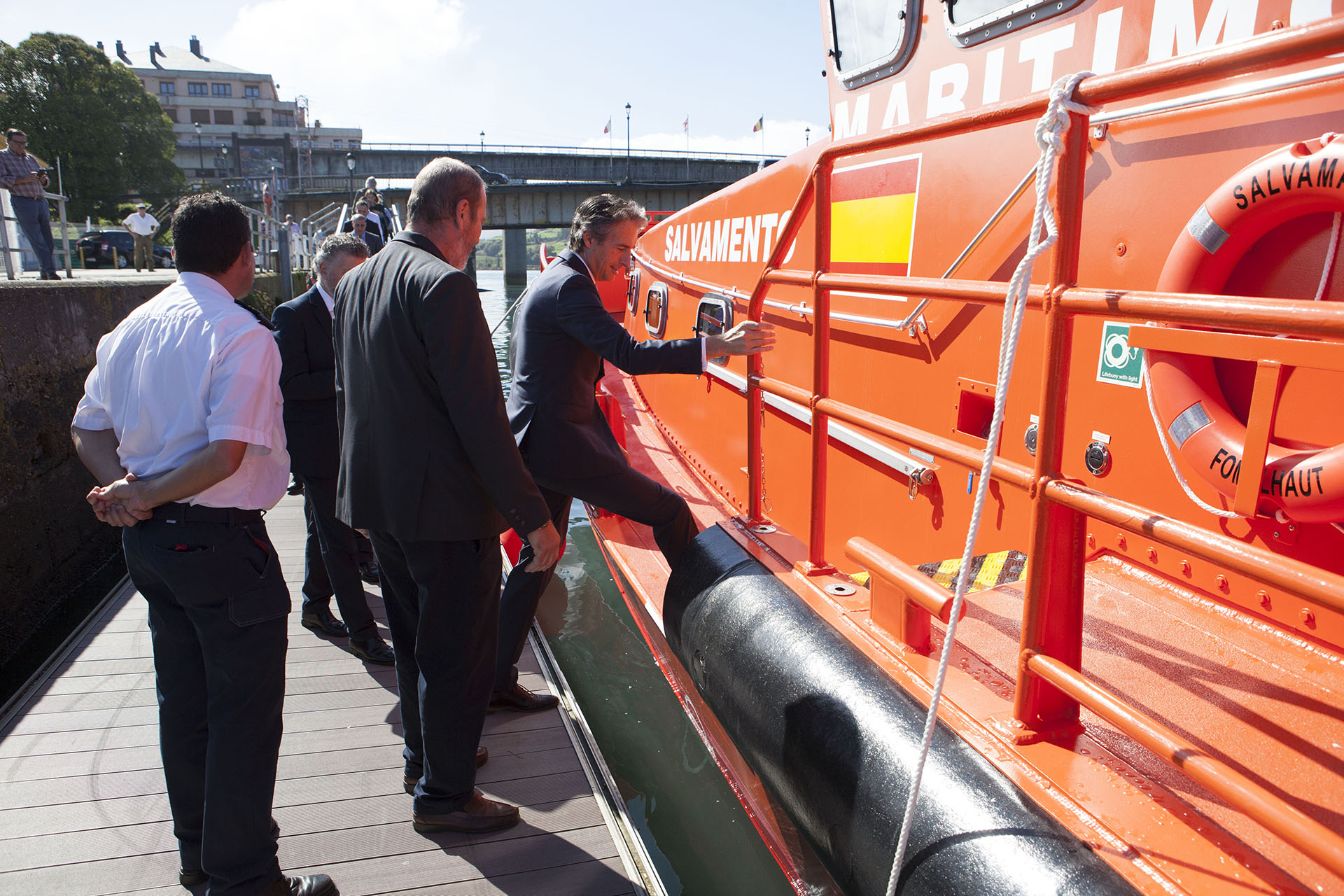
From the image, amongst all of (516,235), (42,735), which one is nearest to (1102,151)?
(42,735)

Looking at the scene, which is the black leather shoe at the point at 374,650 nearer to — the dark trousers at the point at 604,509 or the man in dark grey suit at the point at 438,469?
the dark trousers at the point at 604,509

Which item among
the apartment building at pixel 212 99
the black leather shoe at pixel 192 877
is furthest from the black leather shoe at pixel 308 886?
the apartment building at pixel 212 99

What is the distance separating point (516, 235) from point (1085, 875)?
62.8 meters

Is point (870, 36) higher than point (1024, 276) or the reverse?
higher

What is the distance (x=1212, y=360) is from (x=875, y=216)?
1.59 meters

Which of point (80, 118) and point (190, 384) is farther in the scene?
point (80, 118)

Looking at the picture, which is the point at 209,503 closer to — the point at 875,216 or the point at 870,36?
the point at 875,216

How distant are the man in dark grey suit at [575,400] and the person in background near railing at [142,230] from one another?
14.5 metres

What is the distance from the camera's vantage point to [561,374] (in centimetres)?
300

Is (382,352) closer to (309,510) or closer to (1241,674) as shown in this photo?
(309,510)

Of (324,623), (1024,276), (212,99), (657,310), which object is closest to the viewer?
(1024,276)

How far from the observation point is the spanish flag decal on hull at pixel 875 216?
3053 millimetres

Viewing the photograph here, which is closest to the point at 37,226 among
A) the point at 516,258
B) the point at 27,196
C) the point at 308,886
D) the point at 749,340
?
the point at 27,196

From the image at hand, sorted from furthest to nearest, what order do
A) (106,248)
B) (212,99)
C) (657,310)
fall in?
(212,99) < (106,248) < (657,310)
